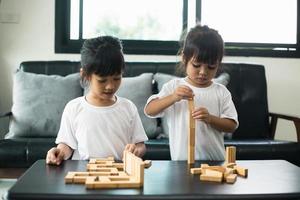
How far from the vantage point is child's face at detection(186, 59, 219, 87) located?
1.70 metres

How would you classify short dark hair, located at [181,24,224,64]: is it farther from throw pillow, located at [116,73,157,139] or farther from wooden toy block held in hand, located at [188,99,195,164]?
throw pillow, located at [116,73,157,139]

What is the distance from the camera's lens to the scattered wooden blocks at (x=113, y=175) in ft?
3.58

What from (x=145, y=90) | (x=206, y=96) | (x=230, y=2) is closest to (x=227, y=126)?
(x=206, y=96)

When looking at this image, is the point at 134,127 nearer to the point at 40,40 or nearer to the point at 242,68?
the point at 242,68

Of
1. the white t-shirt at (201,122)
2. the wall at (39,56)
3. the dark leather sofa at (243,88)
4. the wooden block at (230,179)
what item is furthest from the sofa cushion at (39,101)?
the wooden block at (230,179)

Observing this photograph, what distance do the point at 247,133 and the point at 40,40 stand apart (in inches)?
67.0

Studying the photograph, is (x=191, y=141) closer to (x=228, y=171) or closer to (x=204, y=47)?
(x=228, y=171)

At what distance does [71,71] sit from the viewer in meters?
3.25

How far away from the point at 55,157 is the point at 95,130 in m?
0.19

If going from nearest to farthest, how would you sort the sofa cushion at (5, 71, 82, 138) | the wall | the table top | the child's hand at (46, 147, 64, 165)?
the table top
the child's hand at (46, 147, 64, 165)
the sofa cushion at (5, 71, 82, 138)
the wall

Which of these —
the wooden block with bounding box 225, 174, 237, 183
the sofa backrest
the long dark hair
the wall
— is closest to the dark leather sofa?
the sofa backrest

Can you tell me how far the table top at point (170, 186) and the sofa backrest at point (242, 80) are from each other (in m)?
1.83

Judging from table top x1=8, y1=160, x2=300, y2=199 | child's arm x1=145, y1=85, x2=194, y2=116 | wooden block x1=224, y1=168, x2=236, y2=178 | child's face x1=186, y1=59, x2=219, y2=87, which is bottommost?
table top x1=8, y1=160, x2=300, y2=199

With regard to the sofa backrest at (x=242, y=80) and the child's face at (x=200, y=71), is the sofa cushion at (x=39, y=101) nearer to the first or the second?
the sofa backrest at (x=242, y=80)
